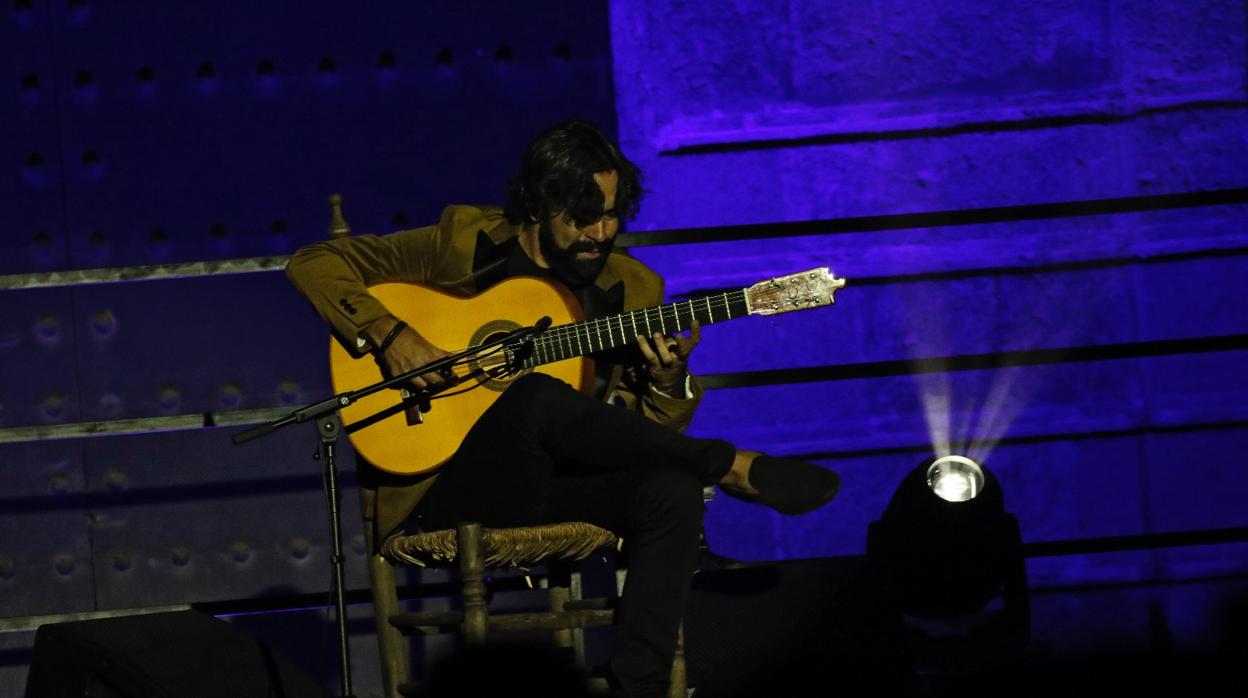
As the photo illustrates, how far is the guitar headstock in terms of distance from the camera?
105 inches

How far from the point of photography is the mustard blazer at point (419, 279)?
2.81 metres

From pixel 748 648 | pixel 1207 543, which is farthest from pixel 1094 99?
pixel 748 648

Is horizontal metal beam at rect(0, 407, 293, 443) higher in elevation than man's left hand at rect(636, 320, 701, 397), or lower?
lower

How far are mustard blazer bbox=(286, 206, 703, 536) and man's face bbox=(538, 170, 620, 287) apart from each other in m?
0.08

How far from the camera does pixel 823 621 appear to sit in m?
2.81

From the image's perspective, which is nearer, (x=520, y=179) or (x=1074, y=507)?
(x=520, y=179)

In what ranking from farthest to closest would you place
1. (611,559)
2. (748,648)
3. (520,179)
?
(611,559), (520,179), (748,648)

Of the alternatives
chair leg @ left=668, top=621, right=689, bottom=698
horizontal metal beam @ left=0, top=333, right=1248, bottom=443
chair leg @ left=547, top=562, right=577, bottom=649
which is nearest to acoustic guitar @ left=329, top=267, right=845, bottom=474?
chair leg @ left=547, top=562, right=577, bottom=649

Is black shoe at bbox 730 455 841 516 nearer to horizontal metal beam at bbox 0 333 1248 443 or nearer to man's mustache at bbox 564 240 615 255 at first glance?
man's mustache at bbox 564 240 615 255

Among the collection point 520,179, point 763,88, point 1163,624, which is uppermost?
point 763,88

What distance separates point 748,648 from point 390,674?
2.37ft

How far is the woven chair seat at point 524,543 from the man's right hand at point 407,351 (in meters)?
0.30

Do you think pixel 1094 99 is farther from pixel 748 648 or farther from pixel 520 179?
pixel 748 648

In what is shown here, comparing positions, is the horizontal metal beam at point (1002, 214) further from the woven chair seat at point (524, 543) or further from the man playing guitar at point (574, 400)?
the woven chair seat at point (524, 543)
